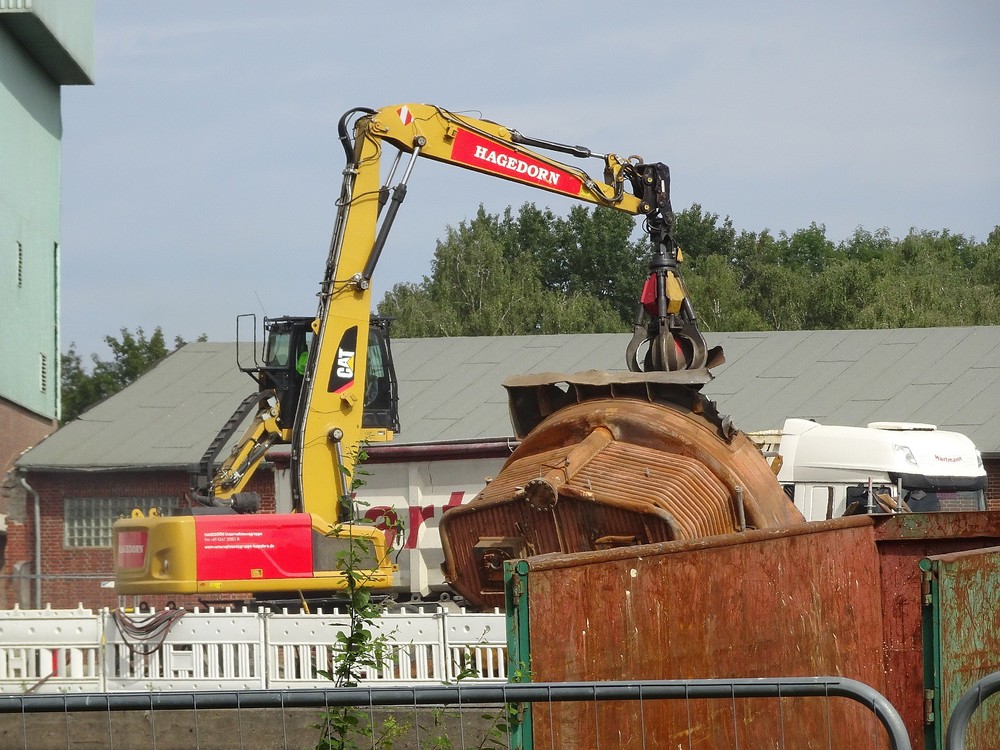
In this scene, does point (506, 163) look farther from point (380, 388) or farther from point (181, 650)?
point (181, 650)

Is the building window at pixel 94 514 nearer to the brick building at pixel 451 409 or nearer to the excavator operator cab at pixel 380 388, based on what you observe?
the brick building at pixel 451 409

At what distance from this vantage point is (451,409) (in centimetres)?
2970

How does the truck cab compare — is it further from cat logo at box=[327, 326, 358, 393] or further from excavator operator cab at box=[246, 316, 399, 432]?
cat logo at box=[327, 326, 358, 393]

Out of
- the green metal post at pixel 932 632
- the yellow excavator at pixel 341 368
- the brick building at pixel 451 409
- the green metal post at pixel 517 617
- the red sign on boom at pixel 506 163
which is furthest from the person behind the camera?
the brick building at pixel 451 409

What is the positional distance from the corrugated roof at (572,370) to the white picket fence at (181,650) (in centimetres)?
1415

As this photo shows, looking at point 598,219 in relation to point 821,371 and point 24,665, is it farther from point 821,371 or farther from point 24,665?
point 24,665

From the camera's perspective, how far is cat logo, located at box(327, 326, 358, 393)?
53.1 ft

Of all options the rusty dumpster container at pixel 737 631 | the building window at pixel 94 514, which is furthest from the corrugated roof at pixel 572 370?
the rusty dumpster container at pixel 737 631

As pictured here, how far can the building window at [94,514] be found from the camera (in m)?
29.5

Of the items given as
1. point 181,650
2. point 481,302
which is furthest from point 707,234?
point 181,650

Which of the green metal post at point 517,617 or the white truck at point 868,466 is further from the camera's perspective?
the white truck at point 868,466

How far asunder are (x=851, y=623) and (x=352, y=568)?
122 inches

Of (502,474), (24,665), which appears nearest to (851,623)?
(502,474)

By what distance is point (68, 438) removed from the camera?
30406 millimetres
